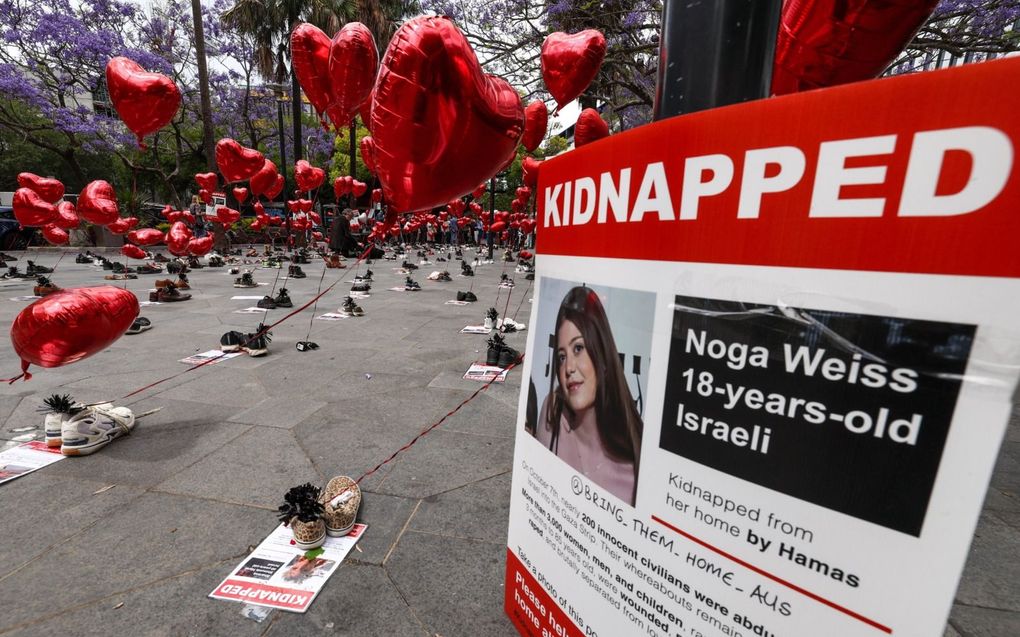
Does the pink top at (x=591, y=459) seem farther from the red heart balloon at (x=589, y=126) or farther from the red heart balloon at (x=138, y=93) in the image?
the red heart balloon at (x=138, y=93)

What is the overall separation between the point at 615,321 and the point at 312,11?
22.6 metres

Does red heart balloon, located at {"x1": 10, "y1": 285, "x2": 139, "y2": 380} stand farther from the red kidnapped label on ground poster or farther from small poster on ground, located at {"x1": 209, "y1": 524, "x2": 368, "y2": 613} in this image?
the red kidnapped label on ground poster

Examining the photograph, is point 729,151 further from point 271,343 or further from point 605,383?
point 271,343

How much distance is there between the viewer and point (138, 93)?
152 inches

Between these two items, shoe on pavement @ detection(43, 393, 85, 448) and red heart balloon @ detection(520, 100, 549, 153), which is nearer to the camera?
shoe on pavement @ detection(43, 393, 85, 448)

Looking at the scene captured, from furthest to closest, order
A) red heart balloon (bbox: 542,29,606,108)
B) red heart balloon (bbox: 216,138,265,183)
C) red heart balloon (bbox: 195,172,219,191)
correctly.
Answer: red heart balloon (bbox: 195,172,219,191) < red heart balloon (bbox: 216,138,265,183) < red heart balloon (bbox: 542,29,606,108)

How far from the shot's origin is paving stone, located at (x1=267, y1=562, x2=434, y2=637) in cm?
184

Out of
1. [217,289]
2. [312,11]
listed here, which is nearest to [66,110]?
[312,11]

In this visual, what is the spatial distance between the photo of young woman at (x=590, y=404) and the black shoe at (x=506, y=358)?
396 cm

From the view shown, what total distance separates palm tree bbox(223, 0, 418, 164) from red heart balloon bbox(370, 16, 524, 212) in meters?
19.7

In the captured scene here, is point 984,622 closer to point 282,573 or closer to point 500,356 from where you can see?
point 282,573

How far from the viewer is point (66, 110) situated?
57.8 ft

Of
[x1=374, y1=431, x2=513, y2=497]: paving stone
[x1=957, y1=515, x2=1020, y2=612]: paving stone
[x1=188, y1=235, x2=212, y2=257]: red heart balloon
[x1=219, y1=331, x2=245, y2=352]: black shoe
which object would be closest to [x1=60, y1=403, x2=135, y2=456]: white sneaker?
[x1=374, y1=431, x2=513, y2=497]: paving stone

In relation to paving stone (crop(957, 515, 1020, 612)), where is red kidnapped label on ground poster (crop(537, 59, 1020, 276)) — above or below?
above
